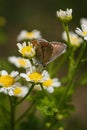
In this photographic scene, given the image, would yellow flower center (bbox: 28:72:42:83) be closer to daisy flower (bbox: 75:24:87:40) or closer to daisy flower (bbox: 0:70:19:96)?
daisy flower (bbox: 0:70:19:96)

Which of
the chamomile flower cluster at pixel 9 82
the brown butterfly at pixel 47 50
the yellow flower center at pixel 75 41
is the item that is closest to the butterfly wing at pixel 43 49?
the brown butterfly at pixel 47 50

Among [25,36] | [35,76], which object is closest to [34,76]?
[35,76]

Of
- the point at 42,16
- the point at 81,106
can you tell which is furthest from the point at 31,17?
the point at 81,106

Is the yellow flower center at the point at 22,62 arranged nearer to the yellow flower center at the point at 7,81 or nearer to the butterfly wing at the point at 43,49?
the yellow flower center at the point at 7,81

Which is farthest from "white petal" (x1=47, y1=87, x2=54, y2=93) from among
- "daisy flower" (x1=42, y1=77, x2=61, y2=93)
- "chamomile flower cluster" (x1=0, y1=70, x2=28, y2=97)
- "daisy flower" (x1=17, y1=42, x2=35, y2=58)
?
"daisy flower" (x1=17, y1=42, x2=35, y2=58)

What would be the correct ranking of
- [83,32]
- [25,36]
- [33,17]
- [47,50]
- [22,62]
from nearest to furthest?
1. [47,50]
2. [83,32]
3. [22,62]
4. [25,36]
5. [33,17]

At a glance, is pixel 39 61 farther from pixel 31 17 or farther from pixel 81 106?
pixel 31 17

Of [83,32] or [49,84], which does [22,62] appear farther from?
[83,32]

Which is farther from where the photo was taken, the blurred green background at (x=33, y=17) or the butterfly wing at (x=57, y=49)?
the blurred green background at (x=33, y=17)
